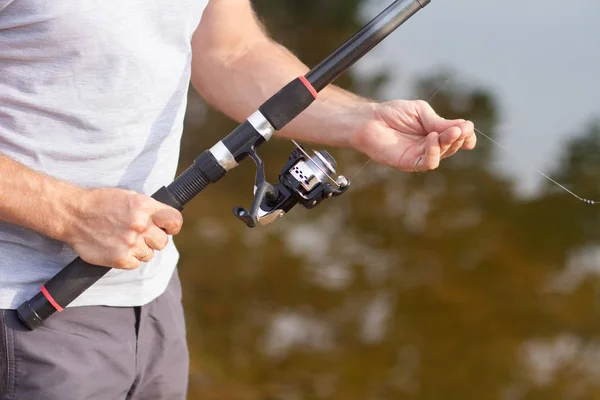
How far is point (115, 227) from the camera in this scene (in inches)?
51.6

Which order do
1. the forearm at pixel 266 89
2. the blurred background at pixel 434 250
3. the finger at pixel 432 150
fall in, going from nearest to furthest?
the finger at pixel 432 150 < the forearm at pixel 266 89 < the blurred background at pixel 434 250

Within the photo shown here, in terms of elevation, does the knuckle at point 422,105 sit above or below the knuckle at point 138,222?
below

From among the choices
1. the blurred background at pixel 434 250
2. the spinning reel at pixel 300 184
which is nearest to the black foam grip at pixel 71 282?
the spinning reel at pixel 300 184

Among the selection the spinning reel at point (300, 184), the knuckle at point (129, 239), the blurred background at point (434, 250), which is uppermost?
the knuckle at point (129, 239)

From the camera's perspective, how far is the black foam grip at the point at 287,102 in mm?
1418

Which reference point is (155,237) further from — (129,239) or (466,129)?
(466,129)

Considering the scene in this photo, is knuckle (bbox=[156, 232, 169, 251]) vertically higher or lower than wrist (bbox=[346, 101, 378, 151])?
higher

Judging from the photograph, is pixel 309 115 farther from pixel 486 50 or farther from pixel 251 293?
pixel 251 293

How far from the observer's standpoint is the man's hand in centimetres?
141

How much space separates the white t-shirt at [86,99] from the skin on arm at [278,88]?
0.77 feet

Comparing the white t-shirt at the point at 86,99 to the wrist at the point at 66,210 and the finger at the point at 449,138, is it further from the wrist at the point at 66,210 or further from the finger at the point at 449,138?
the finger at the point at 449,138

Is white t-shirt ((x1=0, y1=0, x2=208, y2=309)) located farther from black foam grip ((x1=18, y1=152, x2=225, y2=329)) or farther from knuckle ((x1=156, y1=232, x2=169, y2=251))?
knuckle ((x1=156, y1=232, x2=169, y2=251))

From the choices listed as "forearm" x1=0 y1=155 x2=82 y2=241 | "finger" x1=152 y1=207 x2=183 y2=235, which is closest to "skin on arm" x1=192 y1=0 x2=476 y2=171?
"finger" x1=152 y1=207 x2=183 y2=235

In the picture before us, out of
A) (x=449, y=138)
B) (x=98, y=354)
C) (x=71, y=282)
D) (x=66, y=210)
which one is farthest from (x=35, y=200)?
(x=449, y=138)
